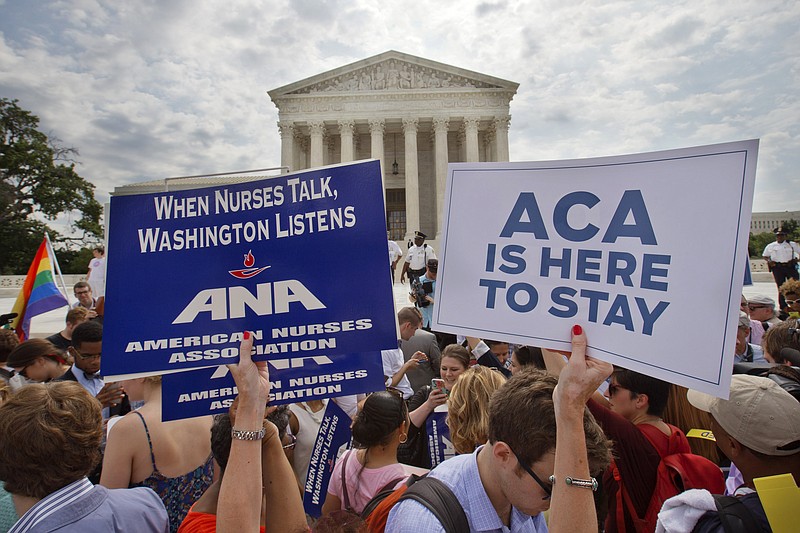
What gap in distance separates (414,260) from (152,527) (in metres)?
12.3

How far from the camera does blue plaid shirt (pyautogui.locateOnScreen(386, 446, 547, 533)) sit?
5.05 feet

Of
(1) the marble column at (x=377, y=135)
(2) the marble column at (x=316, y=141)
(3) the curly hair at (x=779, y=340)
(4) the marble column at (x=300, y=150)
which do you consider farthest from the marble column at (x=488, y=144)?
(3) the curly hair at (x=779, y=340)

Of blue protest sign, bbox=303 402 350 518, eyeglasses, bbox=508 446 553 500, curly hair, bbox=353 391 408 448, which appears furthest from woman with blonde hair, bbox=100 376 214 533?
eyeglasses, bbox=508 446 553 500

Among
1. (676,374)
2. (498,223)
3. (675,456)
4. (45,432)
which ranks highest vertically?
(498,223)

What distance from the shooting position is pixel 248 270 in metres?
2.41

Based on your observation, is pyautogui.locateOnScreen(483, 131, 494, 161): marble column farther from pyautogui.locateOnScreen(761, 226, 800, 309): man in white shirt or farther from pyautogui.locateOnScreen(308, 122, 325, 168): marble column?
pyautogui.locateOnScreen(761, 226, 800, 309): man in white shirt

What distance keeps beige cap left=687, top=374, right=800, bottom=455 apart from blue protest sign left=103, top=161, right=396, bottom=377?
148 cm

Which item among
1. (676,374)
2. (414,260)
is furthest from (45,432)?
(414,260)

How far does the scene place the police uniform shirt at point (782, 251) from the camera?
43.4 ft

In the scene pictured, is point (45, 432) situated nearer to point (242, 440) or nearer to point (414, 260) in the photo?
point (242, 440)

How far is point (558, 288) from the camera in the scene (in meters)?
2.10

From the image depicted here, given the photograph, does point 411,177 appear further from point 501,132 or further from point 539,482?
point 539,482

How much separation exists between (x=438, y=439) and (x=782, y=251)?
1454 cm

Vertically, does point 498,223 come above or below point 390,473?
above
